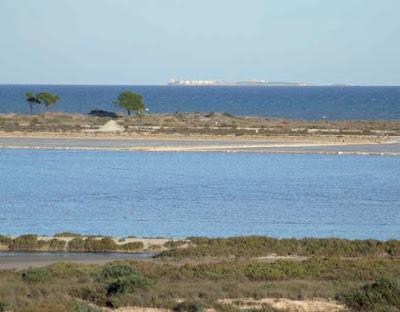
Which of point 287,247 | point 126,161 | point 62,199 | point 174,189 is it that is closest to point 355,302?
point 287,247

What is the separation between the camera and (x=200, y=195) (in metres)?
42.5

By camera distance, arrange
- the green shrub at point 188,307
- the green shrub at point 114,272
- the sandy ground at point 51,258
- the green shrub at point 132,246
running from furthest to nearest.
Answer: the green shrub at point 132,246, the sandy ground at point 51,258, the green shrub at point 114,272, the green shrub at point 188,307

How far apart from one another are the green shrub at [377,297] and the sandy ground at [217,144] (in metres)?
52.1

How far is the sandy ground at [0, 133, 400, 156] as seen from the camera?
72.1m

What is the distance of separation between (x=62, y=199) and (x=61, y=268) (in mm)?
18903

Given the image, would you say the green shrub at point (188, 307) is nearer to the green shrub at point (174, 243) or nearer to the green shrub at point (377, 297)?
the green shrub at point (377, 297)

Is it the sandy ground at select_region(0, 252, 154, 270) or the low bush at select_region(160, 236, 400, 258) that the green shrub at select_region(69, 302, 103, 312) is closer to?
the sandy ground at select_region(0, 252, 154, 270)

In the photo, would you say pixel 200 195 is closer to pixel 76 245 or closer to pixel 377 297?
pixel 76 245

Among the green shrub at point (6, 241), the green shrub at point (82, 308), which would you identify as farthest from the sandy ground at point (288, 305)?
the green shrub at point (6, 241)

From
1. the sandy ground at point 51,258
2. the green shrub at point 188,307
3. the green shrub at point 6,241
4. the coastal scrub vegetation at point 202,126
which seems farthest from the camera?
the coastal scrub vegetation at point 202,126

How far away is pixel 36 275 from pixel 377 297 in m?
7.29

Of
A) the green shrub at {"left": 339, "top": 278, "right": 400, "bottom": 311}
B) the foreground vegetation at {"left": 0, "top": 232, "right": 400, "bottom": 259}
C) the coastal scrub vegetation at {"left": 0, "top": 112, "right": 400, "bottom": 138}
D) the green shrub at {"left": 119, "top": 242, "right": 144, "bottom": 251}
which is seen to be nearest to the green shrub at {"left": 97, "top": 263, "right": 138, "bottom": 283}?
the green shrub at {"left": 339, "top": 278, "right": 400, "bottom": 311}

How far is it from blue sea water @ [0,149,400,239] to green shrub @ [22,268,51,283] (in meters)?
10.1

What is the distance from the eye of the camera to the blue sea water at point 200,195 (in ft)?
108
